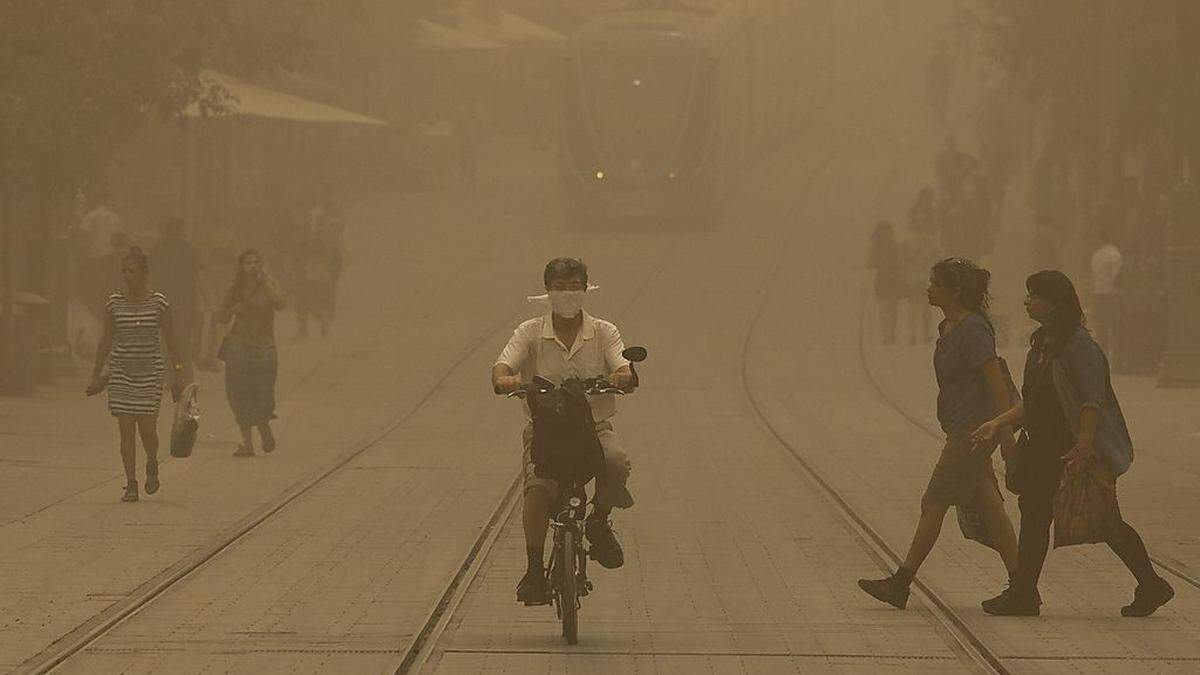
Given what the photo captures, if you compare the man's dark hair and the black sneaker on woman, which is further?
the black sneaker on woman

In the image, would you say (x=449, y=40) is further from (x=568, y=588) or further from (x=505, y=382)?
(x=568, y=588)

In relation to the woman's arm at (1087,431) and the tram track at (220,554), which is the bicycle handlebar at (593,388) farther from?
the woman's arm at (1087,431)

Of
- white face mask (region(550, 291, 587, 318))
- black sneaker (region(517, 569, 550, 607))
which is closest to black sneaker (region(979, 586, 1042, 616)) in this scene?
black sneaker (region(517, 569, 550, 607))

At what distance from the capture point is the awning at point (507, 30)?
63.8 meters

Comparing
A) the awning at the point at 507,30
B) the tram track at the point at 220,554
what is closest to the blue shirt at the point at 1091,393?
the tram track at the point at 220,554

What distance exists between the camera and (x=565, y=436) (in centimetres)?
1027

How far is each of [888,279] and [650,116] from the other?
12001mm

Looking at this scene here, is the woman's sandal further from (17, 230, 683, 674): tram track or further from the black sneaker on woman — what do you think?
the black sneaker on woman

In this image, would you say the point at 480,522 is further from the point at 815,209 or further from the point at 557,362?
the point at 815,209

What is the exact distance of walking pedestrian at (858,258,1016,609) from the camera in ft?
36.8

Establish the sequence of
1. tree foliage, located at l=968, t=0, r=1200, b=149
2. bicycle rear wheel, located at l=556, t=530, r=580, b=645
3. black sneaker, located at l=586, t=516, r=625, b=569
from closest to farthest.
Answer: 1. bicycle rear wheel, located at l=556, t=530, r=580, b=645
2. black sneaker, located at l=586, t=516, r=625, b=569
3. tree foliage, located at l=968, t=0, r=1200, b=149

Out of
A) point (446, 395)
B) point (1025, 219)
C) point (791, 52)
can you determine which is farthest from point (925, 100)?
point (446, 395)

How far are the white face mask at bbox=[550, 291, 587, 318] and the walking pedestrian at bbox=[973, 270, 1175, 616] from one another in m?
1.89

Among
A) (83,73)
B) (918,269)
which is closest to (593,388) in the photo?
(83,73)
